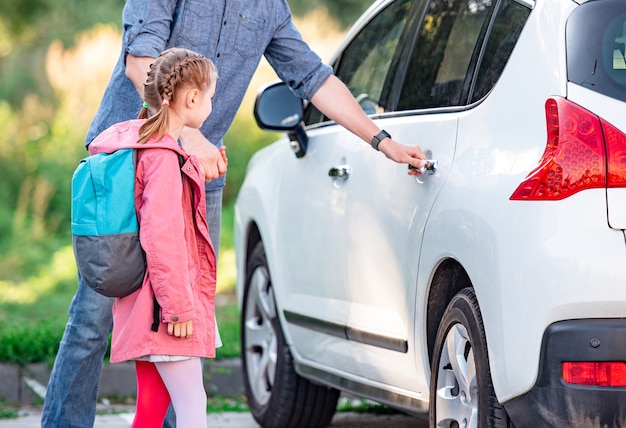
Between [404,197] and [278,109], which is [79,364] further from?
[278,109]

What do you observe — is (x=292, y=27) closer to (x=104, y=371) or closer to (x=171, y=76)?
(x=171, y=76)

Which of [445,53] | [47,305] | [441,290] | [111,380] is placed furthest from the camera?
[47,305]

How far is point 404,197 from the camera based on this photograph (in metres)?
4.02

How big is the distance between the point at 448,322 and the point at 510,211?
0.58m

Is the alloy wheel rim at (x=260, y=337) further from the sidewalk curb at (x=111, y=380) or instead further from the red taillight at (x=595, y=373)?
the red taillight at (x=595, y=373)

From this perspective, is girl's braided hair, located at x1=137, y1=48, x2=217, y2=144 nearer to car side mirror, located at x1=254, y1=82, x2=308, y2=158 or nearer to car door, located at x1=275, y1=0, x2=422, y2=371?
car door, located at x1=275, y1=0, x2=422, y2=371

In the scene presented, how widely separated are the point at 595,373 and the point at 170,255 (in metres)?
1.19

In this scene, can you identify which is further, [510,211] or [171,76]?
[171,76]

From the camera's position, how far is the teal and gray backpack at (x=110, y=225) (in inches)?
135

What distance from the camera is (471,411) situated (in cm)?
354

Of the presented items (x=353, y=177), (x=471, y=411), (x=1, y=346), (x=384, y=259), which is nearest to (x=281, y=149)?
(x=353, y=177)

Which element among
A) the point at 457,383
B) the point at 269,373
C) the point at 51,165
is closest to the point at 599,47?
the point at 457,383

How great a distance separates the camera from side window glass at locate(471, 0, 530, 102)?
3549mm

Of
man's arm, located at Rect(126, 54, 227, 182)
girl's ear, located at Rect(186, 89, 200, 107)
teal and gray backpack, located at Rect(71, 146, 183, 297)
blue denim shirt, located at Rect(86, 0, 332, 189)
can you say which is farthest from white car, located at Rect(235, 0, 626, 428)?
teal and gray backpack, located at Rect(71, 146, 183, 297)
